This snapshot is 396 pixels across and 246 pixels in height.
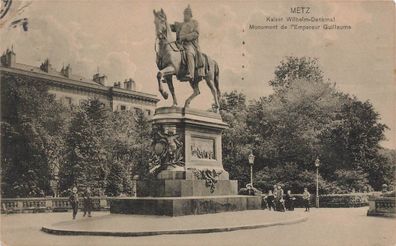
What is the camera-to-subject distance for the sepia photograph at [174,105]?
15.0 meters

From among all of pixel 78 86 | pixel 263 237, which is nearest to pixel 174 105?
pixel 263 237

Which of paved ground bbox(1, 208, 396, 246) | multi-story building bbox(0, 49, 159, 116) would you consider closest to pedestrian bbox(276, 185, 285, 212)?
paved ground bbox(1, 208, 396, 246)

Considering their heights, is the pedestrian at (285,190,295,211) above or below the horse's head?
below

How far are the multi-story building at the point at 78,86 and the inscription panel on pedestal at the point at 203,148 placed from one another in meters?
5.56

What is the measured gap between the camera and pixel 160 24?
17625 millimetres

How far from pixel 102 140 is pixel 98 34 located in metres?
14.4

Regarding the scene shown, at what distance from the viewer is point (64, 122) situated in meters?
28.9

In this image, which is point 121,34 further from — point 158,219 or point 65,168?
point 65,168

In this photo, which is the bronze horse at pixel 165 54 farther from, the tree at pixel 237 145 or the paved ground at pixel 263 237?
the tree at pixel 237 145

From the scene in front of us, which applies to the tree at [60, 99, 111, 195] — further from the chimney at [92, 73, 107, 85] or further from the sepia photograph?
the chimney at [92, 73, 107, 85]

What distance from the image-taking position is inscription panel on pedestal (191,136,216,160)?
59.2ft

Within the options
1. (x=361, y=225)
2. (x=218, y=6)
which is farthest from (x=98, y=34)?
(x=361, y=225)

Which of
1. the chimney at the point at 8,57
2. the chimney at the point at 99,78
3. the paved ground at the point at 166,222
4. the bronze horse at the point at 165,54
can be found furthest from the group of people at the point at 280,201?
the chimney at the point at 8,57

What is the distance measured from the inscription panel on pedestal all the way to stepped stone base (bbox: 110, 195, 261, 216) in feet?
5.78
